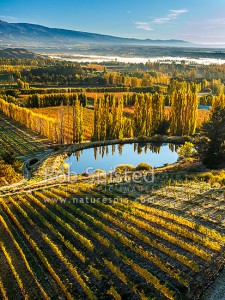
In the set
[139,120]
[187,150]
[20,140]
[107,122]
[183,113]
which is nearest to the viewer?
[187,150]

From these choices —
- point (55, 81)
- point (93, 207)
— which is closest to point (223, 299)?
point (93, 207)

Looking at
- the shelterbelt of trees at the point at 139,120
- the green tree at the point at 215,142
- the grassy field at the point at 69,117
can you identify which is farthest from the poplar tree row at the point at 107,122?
the green tree at the point at 215,142

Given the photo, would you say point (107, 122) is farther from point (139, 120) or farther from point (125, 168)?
point (125, 168)

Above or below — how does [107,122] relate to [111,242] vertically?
above

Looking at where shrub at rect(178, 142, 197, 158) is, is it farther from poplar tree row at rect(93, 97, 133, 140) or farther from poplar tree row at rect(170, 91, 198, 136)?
poplar tree row at rect(170, 91, 198, 136)

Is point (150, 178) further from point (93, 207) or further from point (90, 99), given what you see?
point (90, 99)

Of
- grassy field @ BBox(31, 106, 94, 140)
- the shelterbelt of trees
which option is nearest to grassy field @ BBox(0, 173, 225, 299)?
the shelterbelt of trees

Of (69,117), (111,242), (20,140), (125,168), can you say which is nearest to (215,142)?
(125,168)

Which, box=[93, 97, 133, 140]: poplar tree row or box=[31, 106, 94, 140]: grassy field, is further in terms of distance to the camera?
box=[31, 106, 94, 140]: grassy field

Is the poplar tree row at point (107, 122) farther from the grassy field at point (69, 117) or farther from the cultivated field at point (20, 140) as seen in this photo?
the cultivated field at point (20, 140)
